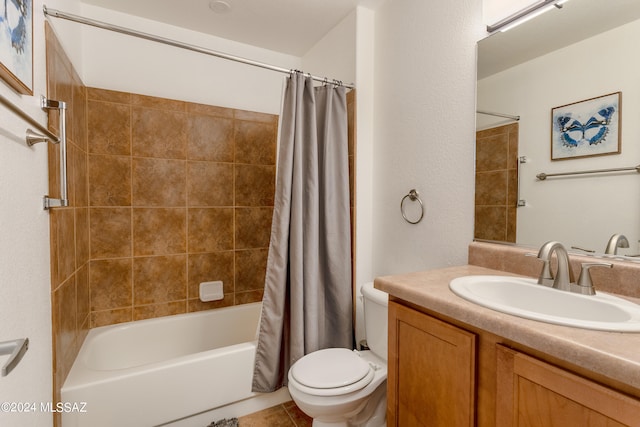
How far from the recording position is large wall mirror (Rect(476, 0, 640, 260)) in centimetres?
99

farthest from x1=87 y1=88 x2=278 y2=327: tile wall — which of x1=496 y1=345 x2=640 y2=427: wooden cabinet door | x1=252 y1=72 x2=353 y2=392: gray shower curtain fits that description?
x1=496 y1=345 x2=640 y2=427: wooden cabinet door

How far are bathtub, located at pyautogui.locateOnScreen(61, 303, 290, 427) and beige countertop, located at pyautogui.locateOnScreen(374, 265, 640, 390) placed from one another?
1.23 meters

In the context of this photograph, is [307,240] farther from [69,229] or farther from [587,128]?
[587,128]

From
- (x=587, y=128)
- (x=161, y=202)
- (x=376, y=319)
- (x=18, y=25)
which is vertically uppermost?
(x=18, y=25)

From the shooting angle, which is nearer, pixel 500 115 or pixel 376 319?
pixel 500 115

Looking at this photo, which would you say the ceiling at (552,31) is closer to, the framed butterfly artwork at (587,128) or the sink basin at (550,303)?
the framed butterfly artwork at (587,128)

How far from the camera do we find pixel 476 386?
829mm

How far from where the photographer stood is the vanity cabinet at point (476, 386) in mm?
606

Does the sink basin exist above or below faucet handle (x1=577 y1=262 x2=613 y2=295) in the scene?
below

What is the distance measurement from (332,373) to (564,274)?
103 cm

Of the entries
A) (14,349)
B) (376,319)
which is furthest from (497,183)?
(14,349)

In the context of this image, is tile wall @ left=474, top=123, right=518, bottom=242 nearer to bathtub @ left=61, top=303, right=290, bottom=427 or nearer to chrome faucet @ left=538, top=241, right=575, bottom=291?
chrome faucet @ left=538, top=241, right=575, bottom=291

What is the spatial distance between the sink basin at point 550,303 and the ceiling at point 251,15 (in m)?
1.78

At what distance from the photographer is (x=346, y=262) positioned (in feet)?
6.35
